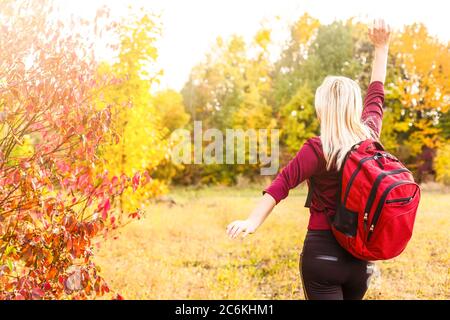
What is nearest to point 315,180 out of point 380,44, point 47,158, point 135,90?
point 380,44

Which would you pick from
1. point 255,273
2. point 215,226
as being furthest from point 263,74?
point 255,273

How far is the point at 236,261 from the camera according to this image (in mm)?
10117

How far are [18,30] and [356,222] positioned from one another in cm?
299

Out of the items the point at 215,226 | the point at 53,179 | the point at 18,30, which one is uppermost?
the point at 18,30

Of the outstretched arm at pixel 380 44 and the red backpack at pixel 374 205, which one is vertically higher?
the outstretched arm at pixel 380 44

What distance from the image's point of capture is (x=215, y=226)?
45.7 feet

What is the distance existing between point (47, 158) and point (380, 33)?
253 centimetres

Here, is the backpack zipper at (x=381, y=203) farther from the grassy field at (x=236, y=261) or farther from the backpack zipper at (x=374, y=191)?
the grassy field at (x=236, y=261)

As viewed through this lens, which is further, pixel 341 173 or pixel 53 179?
pixel 53 179

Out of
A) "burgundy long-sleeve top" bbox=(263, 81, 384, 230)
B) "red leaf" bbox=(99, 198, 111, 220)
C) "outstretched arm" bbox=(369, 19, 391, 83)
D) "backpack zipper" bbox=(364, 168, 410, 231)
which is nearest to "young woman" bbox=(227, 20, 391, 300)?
"burgundy long-sleeve top" bbox=(263, 81, 384, 230)

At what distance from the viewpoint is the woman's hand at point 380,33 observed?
375 cm

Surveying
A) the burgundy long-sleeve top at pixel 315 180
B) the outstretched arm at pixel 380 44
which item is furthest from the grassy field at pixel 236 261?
the burgundy long-sleeve top at pixel 315 180

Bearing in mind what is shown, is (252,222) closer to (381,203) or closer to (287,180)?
(287,180)

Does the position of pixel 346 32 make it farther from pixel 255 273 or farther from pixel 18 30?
pixel 18 30
